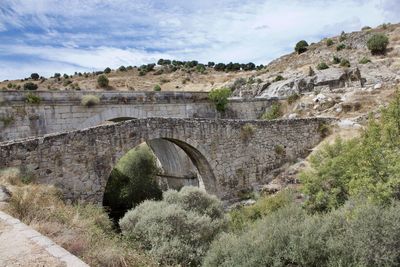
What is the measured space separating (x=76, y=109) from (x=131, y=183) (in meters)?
3.50

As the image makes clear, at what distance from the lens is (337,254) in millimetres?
5465

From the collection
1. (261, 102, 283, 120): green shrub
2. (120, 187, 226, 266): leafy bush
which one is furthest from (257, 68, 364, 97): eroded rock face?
(120, 187, 226, 266): leafy bush

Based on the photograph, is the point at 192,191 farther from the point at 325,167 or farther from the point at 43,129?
the point at 43,129

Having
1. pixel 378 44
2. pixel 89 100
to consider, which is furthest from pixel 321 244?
pixel 378 44

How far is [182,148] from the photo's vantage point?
41.3ft

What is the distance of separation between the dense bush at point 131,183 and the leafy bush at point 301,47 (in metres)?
31.1

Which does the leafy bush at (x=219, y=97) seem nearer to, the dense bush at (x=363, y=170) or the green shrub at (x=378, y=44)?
the dense bush at (x=363, y=170)

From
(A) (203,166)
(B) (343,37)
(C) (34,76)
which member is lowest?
(A) (203,166)

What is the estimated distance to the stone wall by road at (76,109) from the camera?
1160cm

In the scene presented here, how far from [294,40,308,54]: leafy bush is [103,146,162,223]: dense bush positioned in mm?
31072

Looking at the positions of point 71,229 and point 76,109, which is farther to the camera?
point 76,109

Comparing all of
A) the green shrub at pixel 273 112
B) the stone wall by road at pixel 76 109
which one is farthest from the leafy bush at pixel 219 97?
the green shrub at pixel 273 112

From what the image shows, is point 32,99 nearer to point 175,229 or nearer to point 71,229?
point 175,229

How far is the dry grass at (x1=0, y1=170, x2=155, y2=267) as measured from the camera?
4512 mm
